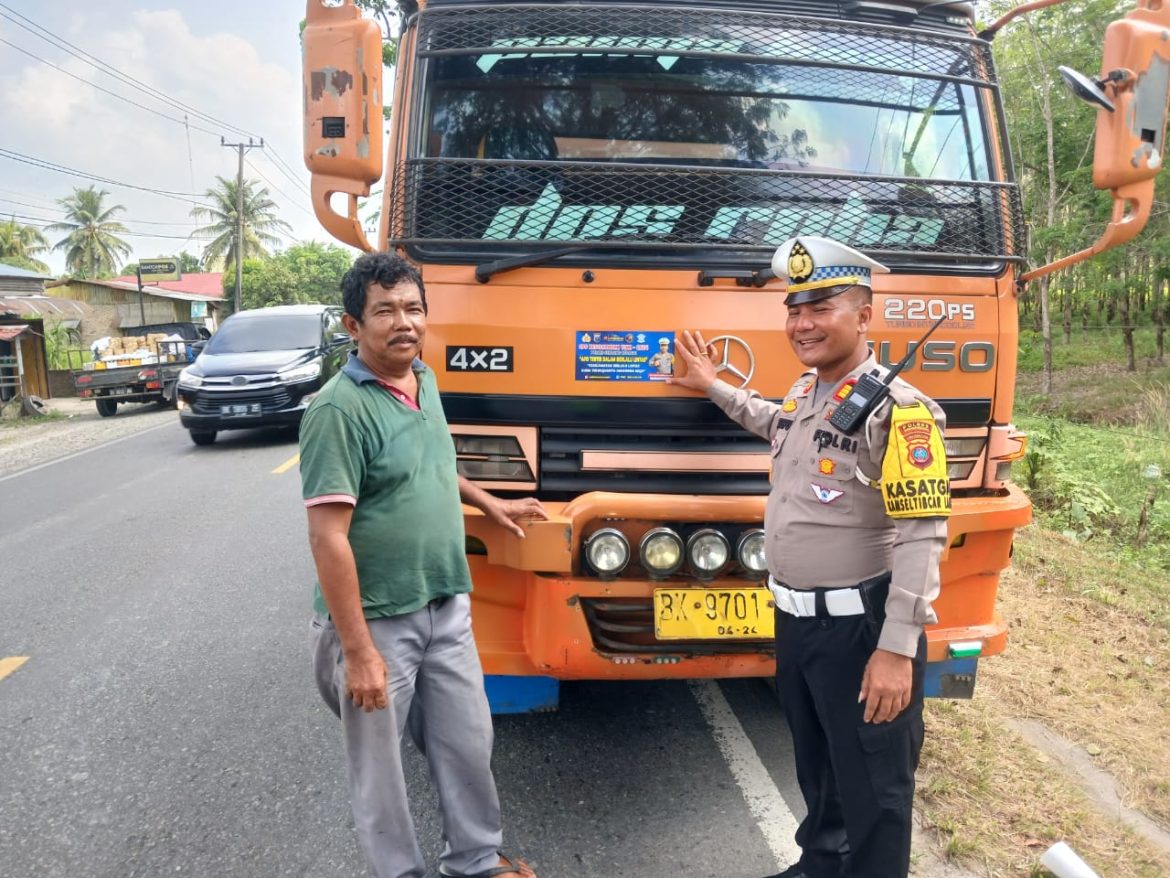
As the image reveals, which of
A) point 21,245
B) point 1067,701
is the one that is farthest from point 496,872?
point 21,245

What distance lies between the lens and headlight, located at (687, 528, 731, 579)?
7.95ft

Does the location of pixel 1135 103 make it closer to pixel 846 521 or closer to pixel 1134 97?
pixel 1134 97

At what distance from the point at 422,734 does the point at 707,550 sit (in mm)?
994

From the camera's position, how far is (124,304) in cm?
3525

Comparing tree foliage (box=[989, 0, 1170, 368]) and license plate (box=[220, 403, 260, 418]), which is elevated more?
tree foliage (box=[989, 0, 1170, 368])

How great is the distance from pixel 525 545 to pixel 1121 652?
3324 mm

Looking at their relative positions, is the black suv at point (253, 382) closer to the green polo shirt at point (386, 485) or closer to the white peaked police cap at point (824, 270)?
the green polo shirt at point (386, 485)

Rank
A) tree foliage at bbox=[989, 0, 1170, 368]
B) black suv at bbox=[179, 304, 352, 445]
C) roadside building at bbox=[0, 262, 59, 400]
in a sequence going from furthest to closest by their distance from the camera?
roadside building at bbox=[0, 262, 59, 400], tree foliage at bbox=[989, 0, 1170, 368], black suv at bbox=[179, 304, 352, 445]

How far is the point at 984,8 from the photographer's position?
1195 centimetres

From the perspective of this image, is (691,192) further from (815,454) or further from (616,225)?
(815,454)

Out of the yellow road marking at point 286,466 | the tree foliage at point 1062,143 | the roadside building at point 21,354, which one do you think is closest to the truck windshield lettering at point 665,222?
the yellow road marking at point 286,466

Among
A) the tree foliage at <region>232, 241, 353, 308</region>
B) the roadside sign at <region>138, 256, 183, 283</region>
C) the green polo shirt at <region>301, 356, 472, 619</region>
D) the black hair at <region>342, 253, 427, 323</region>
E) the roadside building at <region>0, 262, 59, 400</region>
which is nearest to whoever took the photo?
the green polo shirt at <region>301, 356, 472, 619</region>

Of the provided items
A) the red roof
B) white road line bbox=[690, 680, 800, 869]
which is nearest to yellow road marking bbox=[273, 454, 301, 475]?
white road line bbox=[690, 680, 800, 869]

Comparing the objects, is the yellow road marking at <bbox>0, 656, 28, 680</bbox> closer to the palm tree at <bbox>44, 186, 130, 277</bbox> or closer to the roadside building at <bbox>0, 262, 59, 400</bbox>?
the roadside building at <bbox>0, 262, 59, 400</bbox>
